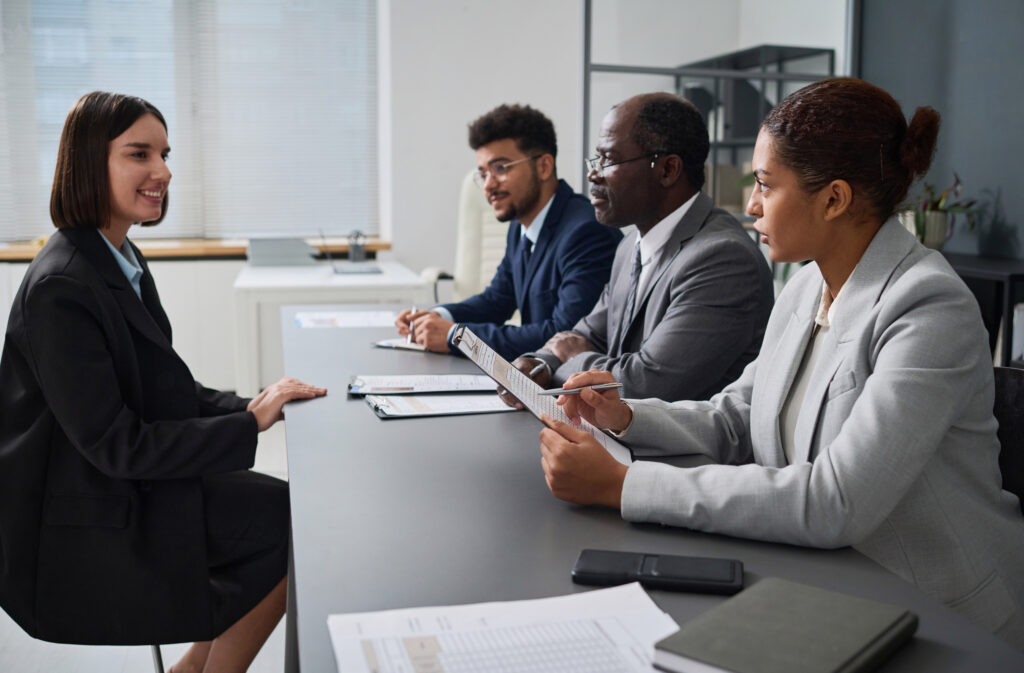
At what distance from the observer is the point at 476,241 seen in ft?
14.7

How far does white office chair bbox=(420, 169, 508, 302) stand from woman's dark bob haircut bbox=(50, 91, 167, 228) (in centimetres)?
274

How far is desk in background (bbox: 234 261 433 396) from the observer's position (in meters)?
3.92

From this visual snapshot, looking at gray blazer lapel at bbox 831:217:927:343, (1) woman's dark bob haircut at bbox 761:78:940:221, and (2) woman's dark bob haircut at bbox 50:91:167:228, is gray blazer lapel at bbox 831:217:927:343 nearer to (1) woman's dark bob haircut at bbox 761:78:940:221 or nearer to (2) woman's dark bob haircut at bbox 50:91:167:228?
(1) woman's dark bob haircut at bbox 761:78:940:221

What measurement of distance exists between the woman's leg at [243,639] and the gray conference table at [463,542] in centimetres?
21

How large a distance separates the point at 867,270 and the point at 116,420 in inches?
46.3

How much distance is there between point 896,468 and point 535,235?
195 centimetres

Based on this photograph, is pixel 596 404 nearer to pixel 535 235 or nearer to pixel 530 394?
pixel 530 394

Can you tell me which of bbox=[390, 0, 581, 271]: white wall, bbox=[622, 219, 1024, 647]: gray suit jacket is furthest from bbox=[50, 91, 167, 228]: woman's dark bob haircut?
bbox=[390, 0, 581, 271]: white wall

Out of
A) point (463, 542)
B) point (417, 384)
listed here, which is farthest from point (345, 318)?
point (463, 542)

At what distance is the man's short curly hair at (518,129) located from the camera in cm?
294

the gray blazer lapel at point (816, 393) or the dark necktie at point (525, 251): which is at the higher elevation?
the dark necktie at point (525, 251)

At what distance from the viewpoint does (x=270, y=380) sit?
4070 mm

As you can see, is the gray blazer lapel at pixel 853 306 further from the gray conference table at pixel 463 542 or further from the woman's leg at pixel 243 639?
the woman's leg at pixel 243 639

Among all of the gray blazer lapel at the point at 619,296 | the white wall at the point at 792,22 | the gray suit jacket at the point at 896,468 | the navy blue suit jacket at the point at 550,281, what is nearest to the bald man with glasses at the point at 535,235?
the navy blue suit jacket at the point at 550,281
